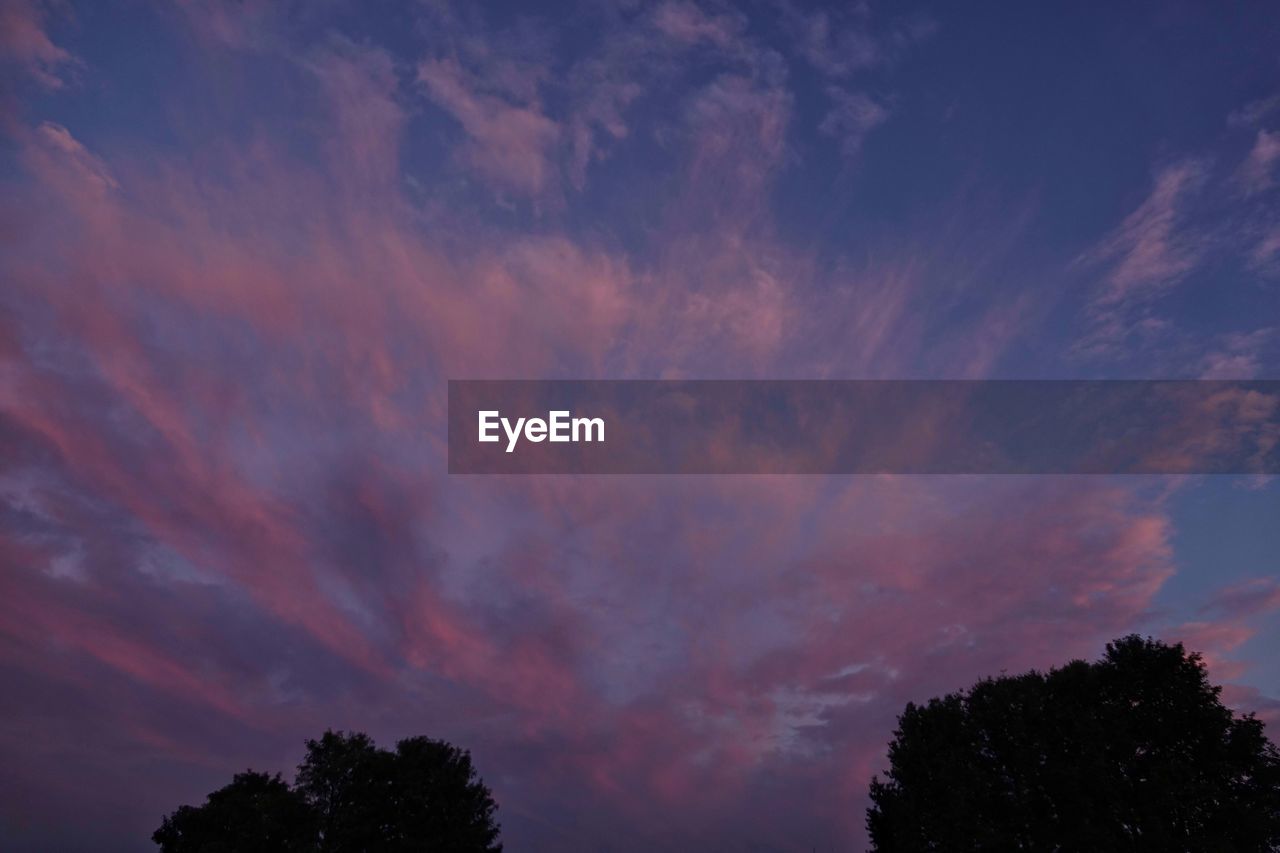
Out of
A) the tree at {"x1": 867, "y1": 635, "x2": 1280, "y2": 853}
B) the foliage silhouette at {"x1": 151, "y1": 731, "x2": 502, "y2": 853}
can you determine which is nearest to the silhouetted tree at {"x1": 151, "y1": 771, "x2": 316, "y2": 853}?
the foliage silhouette at {"x1": 151, "y1": 731, "x2": 502, "y2": 853}

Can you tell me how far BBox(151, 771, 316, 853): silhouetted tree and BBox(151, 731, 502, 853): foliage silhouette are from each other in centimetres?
9

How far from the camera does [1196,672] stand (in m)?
43.4

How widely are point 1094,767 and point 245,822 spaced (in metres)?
71.5

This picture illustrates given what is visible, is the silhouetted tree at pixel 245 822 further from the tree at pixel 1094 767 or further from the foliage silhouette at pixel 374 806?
the tree at pixel 1094 767

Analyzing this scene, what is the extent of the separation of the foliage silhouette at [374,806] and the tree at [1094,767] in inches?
1399

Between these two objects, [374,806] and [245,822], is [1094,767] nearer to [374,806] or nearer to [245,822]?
[374,806]

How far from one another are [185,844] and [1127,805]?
79.9m

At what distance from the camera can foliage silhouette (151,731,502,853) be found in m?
58.0

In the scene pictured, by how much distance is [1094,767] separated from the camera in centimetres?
4312

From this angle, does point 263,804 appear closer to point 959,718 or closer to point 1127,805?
point 959,718

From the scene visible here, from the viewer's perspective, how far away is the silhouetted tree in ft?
198

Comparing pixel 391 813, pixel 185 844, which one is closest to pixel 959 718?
pixel 391 813

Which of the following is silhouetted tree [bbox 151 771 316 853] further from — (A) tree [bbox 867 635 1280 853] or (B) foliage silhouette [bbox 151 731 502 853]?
(A) tree [bbox 867 635 1280 853]

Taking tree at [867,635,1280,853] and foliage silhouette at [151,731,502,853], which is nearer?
Answer: tree at [867,635,1280,853]
